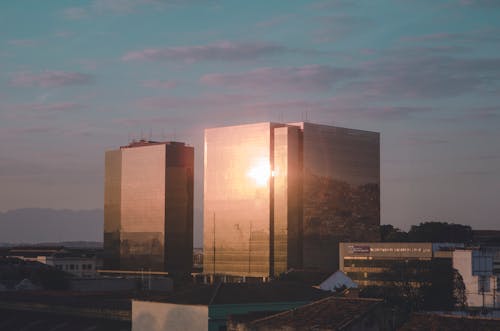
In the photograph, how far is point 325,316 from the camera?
7631cm

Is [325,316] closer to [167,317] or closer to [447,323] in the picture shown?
[447,323]

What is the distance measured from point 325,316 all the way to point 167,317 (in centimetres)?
2767

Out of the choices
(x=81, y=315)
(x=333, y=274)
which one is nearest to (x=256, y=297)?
(x=81, y=315)

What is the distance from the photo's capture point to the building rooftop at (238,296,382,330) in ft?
242

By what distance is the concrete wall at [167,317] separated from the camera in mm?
95688

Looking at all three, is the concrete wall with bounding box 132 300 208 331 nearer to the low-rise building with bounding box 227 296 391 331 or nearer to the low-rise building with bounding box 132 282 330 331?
the low-rise building with bounding box 132 282 330 331

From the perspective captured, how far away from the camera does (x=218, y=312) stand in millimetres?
95375

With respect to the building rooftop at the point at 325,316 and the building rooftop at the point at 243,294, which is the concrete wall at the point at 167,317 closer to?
the building rooftop at the point at 243,294

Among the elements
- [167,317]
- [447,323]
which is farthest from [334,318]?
[167,317]

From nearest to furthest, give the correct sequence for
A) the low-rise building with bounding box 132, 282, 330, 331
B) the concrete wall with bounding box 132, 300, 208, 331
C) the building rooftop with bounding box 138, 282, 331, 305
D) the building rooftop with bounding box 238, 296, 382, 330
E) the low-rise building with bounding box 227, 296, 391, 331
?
the low-rise building with bounding box 227, 296, 391, 331, the building rooftop with bounding box 238, 296, 382, 330, the low-rise building with bounding box 132, 282, 330, 331, the concrete wall with bounding box 132, 300, 208, 331, the building rooftop with bounding box 138, 282, 331, 305

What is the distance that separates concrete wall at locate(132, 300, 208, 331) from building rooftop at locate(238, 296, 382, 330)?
17326 mm

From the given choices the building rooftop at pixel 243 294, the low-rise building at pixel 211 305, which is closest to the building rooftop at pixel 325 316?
the low-rise building at pixel 211 305

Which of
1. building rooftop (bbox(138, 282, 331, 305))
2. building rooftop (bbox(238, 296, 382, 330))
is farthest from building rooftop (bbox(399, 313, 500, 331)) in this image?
building rooftop (bbox(138, 282, 331, 305))

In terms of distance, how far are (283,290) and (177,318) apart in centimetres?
1621
